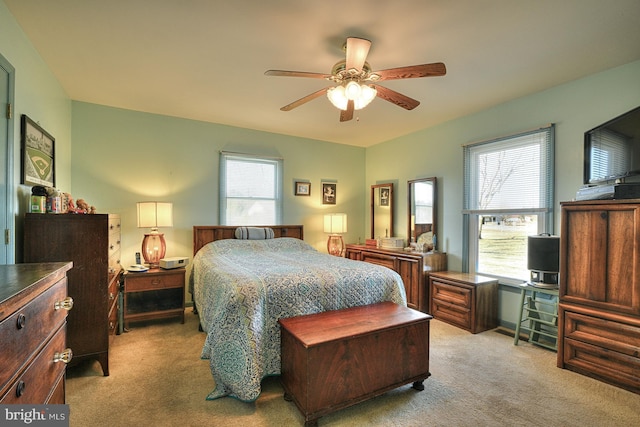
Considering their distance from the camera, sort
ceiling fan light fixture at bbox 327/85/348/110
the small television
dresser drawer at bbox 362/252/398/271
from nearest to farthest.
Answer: ceiling fan light fixture at bbox 327/85/348/110 → the small television → dresser drawer at bbox 362/252/398/271

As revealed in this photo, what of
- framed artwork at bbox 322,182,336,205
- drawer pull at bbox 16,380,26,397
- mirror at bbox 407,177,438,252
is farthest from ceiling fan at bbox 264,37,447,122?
framed artwork at bbox 322,182,336,205

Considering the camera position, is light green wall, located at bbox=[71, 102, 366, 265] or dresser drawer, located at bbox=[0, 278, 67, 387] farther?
light green wall, located at bbox=[71, 102, 366, 265]

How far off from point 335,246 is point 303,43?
3266 millimetres

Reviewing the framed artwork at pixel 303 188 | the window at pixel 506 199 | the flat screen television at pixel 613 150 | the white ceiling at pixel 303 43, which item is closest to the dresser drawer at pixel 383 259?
the window at pixel 506 199

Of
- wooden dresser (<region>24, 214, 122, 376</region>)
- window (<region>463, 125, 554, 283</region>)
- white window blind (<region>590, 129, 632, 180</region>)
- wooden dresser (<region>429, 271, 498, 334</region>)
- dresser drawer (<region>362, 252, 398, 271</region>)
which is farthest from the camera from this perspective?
dresser drawer (<region>362, 252, 398, 271</region>)

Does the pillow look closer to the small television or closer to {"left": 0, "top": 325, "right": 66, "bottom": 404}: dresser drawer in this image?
{"left": 0, "top": 325, "right": 66, "bottom": 404}: dresser drawer

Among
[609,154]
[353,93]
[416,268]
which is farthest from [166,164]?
[609,154]

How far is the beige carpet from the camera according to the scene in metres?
1.86

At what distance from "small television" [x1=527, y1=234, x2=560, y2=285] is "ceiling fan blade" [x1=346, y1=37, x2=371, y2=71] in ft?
7.89

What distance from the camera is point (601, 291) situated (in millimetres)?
2344

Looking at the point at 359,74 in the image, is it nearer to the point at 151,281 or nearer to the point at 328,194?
the point at 151,281

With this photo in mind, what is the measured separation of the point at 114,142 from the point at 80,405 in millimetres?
2910

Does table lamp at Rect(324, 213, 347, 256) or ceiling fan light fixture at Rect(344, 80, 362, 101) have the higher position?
ceiling fan light fixture at Rect(344, 80, 362, 101)

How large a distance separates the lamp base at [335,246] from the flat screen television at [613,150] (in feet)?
10.3
